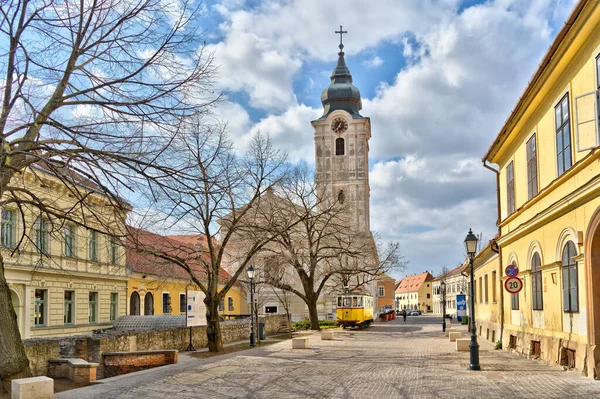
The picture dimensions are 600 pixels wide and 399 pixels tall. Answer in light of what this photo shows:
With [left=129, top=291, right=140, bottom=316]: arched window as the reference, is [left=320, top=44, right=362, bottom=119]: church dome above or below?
above

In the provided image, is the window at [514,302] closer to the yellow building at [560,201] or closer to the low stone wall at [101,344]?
the yellow building at [560,201]

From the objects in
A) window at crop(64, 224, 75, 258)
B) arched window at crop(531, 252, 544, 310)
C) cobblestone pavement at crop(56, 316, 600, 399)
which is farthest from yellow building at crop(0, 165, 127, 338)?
arched window at crop(531, 252, 544, 310)

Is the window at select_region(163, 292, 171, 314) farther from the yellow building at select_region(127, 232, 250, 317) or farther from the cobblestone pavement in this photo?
the cobblestone pavement

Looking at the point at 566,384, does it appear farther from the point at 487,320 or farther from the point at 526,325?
the point at 487,320

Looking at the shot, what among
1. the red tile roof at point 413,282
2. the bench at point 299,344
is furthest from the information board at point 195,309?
the red tile roof at point 413,282

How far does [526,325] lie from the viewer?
745 inches

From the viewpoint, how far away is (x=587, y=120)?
1197 cm

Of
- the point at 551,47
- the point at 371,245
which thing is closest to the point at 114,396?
the point at 551,47

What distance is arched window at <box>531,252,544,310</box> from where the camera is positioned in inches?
681

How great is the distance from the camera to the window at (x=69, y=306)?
33500 millimetres

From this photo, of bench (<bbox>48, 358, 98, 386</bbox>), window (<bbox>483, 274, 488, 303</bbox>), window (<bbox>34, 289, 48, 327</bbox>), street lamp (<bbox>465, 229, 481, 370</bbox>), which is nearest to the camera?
bench (<bbox>48, 358, 98, 386</bbox>)

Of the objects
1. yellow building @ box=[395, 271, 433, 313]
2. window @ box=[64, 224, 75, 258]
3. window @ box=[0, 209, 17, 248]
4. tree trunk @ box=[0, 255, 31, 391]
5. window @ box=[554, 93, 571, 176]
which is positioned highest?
window @ box=[554, 93, 571, 176]

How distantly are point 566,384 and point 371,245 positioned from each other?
35.3m

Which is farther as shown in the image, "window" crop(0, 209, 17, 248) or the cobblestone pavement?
"window" crop(0, 209, 17, 248)
